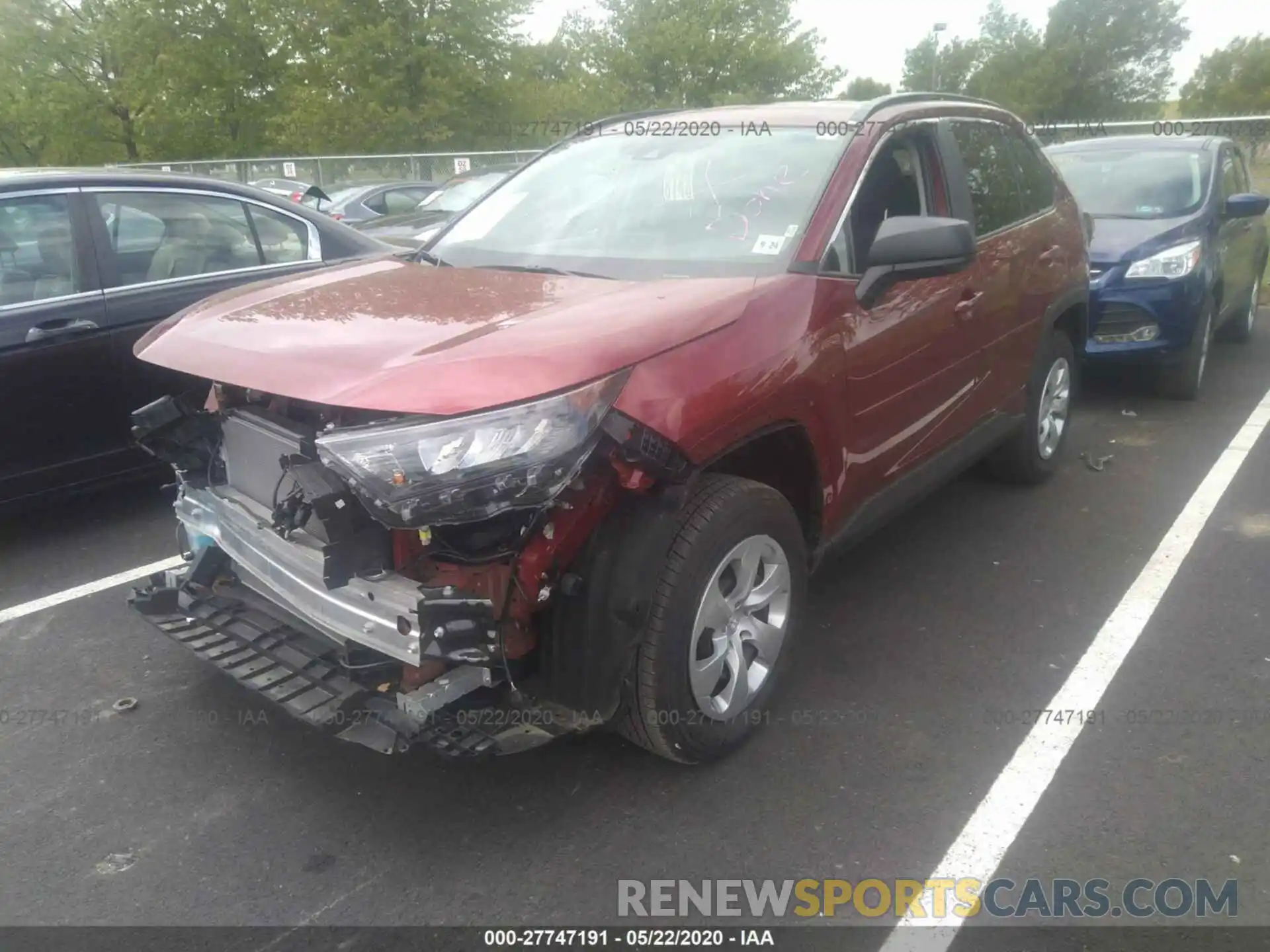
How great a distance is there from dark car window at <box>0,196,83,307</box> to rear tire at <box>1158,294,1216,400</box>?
6.33 m

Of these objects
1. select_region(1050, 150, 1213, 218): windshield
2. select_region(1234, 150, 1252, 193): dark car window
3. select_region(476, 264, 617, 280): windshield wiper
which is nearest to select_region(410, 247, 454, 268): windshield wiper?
select_region(476, 264, 617, 280): windshield wiper

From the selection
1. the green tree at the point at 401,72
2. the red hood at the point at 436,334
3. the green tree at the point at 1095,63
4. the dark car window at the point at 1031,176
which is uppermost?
the green tree at the point at 1095,63

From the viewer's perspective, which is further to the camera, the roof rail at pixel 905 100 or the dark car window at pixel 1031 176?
the dark car window at pixel 1031 176

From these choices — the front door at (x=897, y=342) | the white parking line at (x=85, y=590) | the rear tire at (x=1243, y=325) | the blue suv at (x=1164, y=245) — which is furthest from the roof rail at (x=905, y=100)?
the rear tire at (x=1243, y=325)

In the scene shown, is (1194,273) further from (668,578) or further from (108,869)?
(108,869)

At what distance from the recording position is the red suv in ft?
7.73

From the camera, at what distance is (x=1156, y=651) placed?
3600 mm

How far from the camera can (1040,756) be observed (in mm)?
3033

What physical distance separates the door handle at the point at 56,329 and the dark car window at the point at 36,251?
0.14 meters

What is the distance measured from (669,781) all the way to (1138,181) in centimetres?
637

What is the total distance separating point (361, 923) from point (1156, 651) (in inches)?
111

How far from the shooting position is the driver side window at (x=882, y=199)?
10.6 ft

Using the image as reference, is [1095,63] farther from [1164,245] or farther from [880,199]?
[880,199]

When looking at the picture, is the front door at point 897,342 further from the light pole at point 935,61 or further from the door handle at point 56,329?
the light pole at point 935,61
